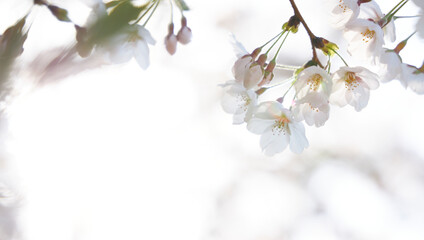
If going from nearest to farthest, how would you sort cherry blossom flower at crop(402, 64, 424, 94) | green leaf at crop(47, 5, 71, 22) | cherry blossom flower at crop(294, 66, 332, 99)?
green leaf at crop(47, 5, 71, 22) < cherry blossom flower at crop(294, 66, 332, 99) < cherry blossom flower at crop(402, 64, 424, 94)

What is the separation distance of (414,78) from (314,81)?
9.0 inches

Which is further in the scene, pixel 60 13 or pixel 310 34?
pixel 310 34

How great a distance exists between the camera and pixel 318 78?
58 centimetres

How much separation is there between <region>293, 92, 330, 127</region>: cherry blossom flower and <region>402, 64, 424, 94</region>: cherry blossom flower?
0.18 meters

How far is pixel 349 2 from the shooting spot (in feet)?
2.06

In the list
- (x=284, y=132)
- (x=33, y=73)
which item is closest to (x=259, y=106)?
(x=284, y=132)

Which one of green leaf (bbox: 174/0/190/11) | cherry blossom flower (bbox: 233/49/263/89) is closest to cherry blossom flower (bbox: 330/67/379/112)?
cherry blossom flower (bbox: 233/49/263/89)

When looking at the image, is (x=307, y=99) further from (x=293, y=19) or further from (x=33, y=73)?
(x=33, y=73)

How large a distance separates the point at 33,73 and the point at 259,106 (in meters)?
0.50

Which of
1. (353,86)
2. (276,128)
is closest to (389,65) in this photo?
(353,86)

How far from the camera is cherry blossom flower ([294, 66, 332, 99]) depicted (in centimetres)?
57

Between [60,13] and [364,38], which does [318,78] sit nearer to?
[364,38]

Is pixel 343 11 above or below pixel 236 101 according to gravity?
above

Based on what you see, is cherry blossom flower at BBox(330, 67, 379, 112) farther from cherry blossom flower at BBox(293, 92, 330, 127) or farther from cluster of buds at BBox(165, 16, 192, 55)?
cluster of buds at BBox(165, 16, 192, 55)
